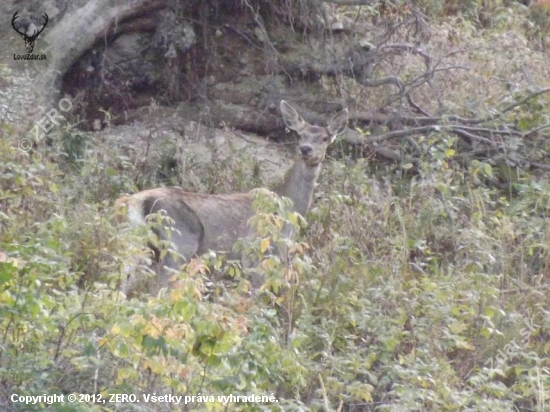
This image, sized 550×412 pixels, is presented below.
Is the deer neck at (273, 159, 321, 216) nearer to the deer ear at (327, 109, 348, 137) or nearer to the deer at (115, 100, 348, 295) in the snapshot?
the deer at (115, 100, 348, 295)

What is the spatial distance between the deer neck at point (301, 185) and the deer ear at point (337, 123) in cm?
39

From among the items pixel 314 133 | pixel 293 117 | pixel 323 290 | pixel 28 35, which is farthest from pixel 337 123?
pixel 28 35

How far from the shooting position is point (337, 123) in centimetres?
1046

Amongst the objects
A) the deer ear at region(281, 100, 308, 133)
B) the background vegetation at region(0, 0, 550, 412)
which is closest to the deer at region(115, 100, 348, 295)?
the deer ear at region(281, 100, 308, 133)

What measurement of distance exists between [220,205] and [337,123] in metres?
1.66

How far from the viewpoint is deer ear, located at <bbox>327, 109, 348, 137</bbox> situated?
1040cm

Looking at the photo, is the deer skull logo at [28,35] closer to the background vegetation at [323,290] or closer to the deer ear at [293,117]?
the background vegetation at [323,290]

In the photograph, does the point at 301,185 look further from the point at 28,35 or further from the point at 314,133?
the point at 28,35

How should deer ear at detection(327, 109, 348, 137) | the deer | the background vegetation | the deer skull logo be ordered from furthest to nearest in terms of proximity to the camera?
the deer skull logo → deer ear at detection(327, 109, 348, 137) → the deer → the background vegetation

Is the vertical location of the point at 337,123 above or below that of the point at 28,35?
below

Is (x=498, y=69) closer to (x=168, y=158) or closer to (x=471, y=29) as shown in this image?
(x=471, y=29)

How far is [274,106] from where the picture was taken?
11703 mm

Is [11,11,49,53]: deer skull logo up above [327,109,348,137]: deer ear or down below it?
above

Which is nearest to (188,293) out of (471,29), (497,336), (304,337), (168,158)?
(304,337)
